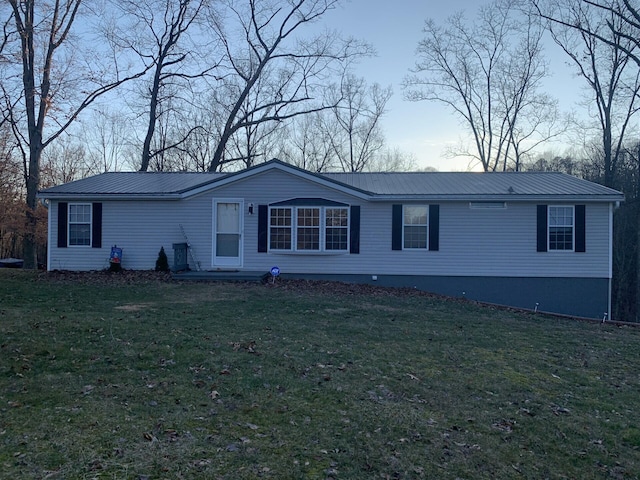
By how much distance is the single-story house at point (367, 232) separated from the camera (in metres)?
15.0

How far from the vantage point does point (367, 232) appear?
1527cm

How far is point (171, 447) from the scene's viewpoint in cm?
407

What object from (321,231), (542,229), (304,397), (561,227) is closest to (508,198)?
(542,229)

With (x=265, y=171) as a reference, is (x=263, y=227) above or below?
below

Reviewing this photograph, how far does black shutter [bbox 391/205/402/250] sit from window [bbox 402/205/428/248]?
0.15 m

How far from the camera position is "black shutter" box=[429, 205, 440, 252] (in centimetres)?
1516

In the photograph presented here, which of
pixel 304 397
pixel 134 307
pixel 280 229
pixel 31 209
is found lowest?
pixel 304 397

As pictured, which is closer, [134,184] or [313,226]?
[313,226]

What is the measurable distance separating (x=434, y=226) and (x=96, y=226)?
9.99 meters

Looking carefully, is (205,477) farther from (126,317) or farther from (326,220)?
(326,220)

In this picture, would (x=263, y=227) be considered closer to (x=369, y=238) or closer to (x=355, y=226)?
(x=355, y=226)

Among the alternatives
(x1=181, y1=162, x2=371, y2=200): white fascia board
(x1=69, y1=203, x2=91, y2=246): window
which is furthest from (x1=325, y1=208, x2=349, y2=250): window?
(x1=69, y1=203, x2=91, y2=246): window

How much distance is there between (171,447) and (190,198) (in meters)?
12.1

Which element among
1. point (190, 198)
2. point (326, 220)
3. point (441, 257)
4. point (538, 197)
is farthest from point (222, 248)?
point (538, 197)
